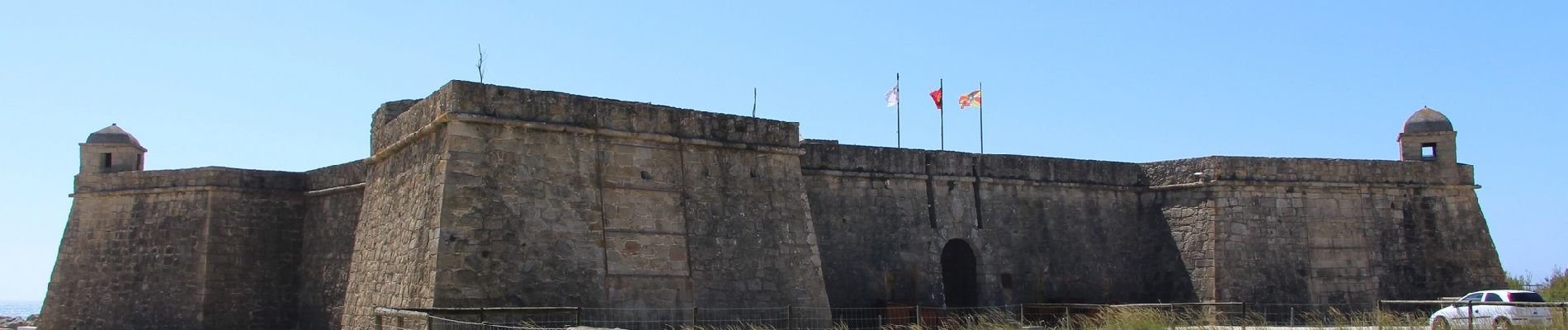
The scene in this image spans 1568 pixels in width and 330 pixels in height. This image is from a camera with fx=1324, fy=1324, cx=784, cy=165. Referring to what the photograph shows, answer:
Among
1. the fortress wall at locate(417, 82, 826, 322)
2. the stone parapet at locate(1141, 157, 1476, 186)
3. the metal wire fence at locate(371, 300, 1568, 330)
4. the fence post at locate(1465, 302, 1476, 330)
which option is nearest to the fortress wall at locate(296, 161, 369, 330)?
the metal wire fence at locate(371, 300, 1568, 330)

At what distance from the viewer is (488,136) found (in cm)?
1541

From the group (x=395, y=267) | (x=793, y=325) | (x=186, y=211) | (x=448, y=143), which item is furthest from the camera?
(x=186, y=211)

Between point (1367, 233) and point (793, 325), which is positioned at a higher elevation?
point (1367, 233)

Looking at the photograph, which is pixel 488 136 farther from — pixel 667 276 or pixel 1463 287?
pixel 1463 287

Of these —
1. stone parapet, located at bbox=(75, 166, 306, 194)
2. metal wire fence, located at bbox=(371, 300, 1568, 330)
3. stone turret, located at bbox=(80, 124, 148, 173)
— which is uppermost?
stone turret, located at bbox=(80, 124, 148, 173)

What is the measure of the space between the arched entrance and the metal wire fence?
1.97 ft

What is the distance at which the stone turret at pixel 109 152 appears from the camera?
23.9m

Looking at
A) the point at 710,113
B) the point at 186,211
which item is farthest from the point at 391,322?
the point at 186,211

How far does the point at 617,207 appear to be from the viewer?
53.6 ft

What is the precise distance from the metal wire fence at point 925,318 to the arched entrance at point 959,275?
60 cm

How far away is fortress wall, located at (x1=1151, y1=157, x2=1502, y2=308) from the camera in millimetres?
22422

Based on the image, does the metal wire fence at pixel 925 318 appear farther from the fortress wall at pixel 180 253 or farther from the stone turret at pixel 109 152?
the stone turret at pixel 109 152

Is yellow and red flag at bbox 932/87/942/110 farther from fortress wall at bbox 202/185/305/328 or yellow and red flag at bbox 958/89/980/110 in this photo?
fortress wall at bbox 202/185/305/328

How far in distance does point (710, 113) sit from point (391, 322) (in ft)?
16.1
